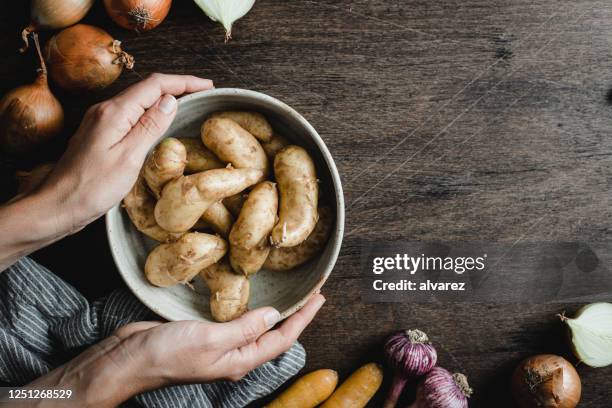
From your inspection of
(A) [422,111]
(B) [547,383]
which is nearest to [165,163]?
(A) [422,111]

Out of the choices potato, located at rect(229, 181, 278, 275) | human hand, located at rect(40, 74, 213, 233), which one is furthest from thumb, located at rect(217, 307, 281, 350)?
human hand, located at rect(40, 74, 213, 233)

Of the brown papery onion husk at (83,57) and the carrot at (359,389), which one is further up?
the brown papery onion husk at (83,57)

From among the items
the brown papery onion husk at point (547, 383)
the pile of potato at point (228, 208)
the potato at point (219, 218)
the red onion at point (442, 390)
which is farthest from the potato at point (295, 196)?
the brown papery onion husk at point (547, 383)

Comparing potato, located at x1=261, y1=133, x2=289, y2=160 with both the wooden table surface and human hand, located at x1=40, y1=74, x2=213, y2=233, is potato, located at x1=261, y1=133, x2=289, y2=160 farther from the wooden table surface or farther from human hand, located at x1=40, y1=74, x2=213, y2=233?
human hand, located at x1=40, y1=74, x2=213, y2=233

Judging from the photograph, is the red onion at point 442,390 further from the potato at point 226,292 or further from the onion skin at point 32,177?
the onion skin at point 32,177

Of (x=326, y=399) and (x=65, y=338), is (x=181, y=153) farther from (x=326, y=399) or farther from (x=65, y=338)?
(x=326, y=399)
